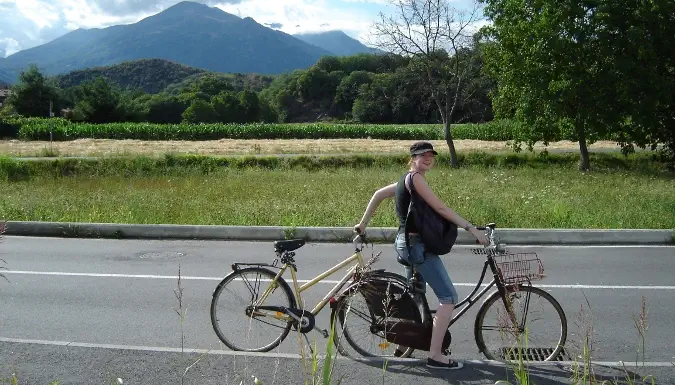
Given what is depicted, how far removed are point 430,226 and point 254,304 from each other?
1.62 meters

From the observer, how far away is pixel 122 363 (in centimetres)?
517

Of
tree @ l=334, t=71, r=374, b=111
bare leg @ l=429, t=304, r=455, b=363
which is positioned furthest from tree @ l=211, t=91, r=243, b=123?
bare leg @ l=429, t=304, r=455, b=363

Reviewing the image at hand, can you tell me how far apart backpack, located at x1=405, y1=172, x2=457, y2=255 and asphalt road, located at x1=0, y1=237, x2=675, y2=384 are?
888 mm

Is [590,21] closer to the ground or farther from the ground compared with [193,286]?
farther from the ground

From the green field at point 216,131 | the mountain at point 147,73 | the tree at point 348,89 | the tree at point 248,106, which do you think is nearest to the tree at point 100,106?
the green field at point 216,131

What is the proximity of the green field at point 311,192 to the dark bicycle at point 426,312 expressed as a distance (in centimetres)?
715

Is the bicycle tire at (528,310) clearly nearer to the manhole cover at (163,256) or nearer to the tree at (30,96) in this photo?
the manhole cover at (163,256)

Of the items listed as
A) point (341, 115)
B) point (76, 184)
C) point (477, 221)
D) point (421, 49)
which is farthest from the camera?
point (341, 115)

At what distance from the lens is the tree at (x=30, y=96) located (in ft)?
276

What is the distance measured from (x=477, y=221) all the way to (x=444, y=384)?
27.3 ft

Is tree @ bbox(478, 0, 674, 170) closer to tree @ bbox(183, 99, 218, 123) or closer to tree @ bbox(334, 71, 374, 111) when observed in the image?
tree @ bbox(183, 99, 218, 123)

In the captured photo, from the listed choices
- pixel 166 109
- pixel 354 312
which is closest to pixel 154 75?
pixel 166 109

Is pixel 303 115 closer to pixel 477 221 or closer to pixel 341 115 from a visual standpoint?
pixel 341 115

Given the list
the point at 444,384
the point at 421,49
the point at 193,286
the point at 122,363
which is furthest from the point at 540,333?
the point at 421,49
